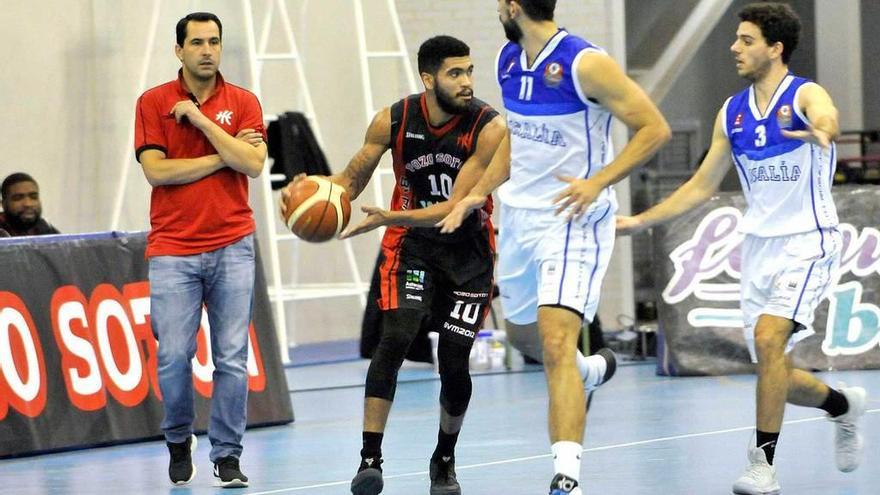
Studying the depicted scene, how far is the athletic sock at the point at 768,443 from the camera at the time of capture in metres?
6.66

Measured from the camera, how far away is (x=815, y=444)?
320 inches

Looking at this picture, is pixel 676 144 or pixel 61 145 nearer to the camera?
pixel 61 145

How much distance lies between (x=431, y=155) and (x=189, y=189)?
1250 mm

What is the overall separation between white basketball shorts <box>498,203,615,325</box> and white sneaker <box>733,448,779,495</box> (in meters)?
1.01

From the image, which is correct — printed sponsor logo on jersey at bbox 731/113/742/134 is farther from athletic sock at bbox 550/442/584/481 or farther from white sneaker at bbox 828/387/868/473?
athletic sock at bbox 550/442/584/481

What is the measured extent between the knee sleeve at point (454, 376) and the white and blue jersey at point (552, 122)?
2.66ft

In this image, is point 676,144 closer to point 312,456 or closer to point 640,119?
point 312,456

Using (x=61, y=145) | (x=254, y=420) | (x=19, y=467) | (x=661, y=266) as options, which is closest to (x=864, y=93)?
(x=661, y=266)

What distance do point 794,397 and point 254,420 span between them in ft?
11.9

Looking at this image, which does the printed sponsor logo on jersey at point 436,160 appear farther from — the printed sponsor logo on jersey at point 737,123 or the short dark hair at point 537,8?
the printed sponsor logo on jersey at point 737,123

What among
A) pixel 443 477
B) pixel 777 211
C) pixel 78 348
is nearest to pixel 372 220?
pixel 443 477

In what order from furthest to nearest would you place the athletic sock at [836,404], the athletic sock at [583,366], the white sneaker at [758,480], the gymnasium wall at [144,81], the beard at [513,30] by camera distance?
the gymnasium wall at [144,81], the athletic sock at [836,404], the white sneaker at [758,480], the athletic sock at [583,366], the beard at [513,30]

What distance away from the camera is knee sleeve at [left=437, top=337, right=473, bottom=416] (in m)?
6.77

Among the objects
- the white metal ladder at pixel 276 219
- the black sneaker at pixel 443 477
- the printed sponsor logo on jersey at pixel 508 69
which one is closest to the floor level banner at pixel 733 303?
the white metal ladder at pixel 276 219
